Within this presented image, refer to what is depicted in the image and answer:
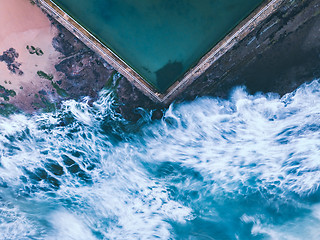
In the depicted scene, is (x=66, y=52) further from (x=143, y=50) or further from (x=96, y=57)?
(x=143, y=50)

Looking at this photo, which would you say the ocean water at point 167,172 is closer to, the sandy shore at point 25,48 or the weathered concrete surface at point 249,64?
the weathered concrete surface at point 249,64

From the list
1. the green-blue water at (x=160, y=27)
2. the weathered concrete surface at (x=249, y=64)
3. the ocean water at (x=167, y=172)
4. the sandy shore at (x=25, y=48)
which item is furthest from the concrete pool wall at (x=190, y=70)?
the ocean water at (x=167, y=172)

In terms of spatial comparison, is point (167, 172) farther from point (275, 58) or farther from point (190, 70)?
point (275, 58)

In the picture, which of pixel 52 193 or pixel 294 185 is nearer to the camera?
pixel 294 185

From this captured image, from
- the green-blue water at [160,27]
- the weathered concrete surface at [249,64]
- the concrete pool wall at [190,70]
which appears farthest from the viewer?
the green-blue water at [160,27]

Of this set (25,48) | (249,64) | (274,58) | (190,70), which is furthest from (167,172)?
(25,48)

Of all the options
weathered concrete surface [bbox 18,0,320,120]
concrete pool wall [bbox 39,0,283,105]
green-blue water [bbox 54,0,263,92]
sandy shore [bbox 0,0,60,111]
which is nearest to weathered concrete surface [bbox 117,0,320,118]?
weathered concrete surface [bbox 18,0,320,120]

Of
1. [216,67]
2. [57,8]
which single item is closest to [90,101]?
[57,8]
